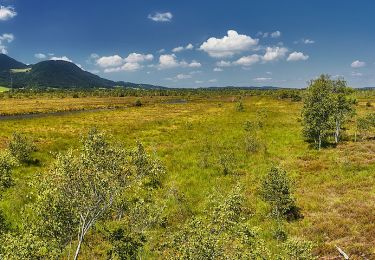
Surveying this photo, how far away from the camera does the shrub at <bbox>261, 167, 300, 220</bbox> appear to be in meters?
29.1

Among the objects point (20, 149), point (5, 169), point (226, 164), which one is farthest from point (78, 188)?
point (20, 149)

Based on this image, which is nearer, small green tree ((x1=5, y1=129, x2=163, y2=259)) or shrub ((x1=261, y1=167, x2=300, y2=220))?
small green tree ((x1=5, y1=129, x2=163, y2=259))

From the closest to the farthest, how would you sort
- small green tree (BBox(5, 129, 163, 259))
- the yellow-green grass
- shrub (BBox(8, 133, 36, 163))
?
1. small green tree (BBox(5, 129, 163, 259))
2. the yellow-green grass
3. shrub (BBox(8, 133, 36, 163))

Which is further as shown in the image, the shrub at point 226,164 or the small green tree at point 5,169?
the shrub at point 226,164

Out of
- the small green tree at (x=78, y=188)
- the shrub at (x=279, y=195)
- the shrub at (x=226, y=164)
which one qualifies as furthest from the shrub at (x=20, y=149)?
the shrub at (x=279, y=195)

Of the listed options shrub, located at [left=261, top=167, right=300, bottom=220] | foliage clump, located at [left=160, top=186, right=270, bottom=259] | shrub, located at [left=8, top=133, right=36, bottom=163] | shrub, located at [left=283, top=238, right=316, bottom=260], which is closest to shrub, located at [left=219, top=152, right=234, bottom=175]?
shrub, located at [left=261, top=167, right=300, bottom=220]

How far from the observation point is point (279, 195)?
2956 cm

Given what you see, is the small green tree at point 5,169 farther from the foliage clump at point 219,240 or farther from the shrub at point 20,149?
the shrub at point 20,149

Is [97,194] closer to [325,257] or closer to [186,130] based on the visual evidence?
[325,257]

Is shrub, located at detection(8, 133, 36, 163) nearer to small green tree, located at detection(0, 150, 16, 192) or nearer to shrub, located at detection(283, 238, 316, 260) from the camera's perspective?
small green tree, located at detection(0, 150, 16, 192)

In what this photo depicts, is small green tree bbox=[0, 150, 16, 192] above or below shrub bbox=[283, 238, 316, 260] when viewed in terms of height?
above

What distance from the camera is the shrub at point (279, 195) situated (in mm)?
29125

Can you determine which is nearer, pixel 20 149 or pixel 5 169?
pixel 5 169

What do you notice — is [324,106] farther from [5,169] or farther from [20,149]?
[5,169]
